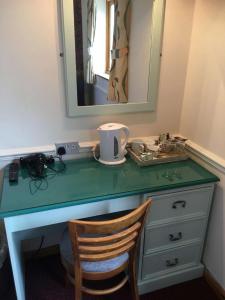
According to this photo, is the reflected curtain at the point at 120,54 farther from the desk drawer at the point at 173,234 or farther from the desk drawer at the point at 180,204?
the desk drawer at the point at 173,234

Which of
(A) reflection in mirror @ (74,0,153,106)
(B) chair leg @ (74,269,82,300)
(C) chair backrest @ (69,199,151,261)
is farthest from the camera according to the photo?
(A) reflection in mirror @ (74,0,153,106)

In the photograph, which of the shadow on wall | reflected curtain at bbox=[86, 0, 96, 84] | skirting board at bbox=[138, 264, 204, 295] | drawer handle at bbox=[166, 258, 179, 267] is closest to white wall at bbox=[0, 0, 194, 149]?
reflected curtain at bbox=[86, 0, 96, 84]

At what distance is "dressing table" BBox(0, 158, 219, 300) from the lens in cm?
127

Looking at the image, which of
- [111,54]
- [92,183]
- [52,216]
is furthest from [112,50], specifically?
[52,216]

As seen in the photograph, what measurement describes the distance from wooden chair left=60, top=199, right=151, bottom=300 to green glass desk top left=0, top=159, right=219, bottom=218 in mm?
196

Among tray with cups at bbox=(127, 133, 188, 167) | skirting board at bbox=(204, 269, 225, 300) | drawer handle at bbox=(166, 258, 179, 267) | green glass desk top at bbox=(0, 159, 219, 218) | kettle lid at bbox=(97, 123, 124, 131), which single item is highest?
kettle lid at bbox=(97, 123, 124, 131)

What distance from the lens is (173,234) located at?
1568mm

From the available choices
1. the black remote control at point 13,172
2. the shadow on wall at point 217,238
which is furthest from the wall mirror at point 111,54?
the shadow on wall at point 217,238

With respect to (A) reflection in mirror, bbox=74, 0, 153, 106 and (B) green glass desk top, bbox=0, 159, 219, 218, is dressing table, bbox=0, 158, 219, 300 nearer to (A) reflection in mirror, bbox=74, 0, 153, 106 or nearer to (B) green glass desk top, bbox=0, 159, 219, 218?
(B) green glass desk top, bbox=0, 159, 219, 218

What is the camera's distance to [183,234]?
1595mm

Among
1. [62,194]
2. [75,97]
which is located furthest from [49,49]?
[62,194]

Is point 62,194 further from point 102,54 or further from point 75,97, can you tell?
point 102,54

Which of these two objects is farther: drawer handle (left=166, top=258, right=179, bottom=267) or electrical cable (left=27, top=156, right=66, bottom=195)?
drawer handle (left=166, top=258, right=179, bottom=267)

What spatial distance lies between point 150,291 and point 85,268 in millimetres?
653
